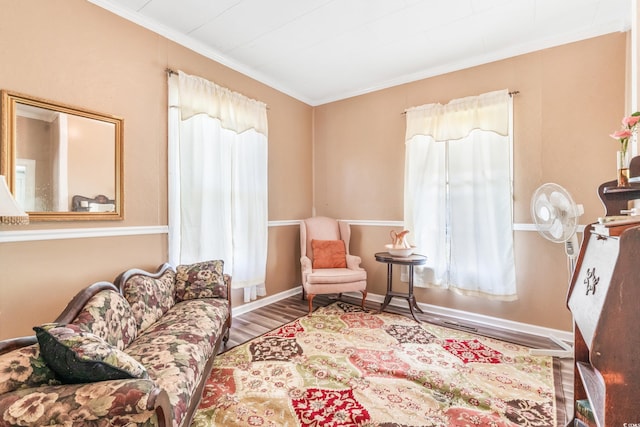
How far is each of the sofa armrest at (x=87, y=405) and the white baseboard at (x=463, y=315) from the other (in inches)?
89.8

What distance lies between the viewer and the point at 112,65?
7.58 ft

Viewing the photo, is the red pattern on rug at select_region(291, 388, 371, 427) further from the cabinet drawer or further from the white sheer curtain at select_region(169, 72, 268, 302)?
the white sheer curtain at select_region(169, 72, 268, 302)

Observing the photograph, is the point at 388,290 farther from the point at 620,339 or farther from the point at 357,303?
the point at 620,339

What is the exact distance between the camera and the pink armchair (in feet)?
10.9

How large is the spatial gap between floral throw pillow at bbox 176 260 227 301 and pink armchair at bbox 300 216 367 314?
1.11 meters

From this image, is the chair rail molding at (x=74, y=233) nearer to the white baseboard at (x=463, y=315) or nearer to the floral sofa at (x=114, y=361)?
the floral sofa at (x=114, y=361)

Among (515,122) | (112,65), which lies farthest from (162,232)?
(515,122)

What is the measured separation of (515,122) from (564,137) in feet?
1.45

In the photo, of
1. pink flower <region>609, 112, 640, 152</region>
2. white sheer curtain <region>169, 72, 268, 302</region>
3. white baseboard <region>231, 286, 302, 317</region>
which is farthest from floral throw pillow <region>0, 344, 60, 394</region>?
pink flower <region>609, 112, 640, 152</region>

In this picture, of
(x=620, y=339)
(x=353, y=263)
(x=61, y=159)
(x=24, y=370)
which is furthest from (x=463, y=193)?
(x=61, y=159)

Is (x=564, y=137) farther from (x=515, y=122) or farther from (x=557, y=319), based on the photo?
(x=557, y=319)

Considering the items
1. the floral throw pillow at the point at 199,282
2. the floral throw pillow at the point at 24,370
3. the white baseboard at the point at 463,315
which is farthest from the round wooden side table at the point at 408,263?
the floral throw pillow at the point at 24,370

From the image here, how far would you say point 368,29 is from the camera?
2.65 m

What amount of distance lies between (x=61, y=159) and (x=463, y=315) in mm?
4002
